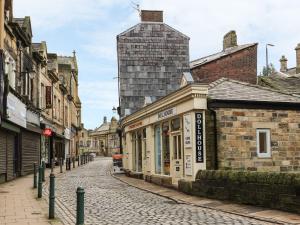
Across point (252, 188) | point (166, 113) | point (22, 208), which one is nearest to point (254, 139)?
point (166, 113)

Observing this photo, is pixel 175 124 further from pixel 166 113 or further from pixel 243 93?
pixel 243 93

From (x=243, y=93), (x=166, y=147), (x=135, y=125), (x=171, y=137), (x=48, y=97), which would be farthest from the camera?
(x=48, y=97)

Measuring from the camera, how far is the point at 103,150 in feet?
314

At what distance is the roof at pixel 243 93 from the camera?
16.5 meters

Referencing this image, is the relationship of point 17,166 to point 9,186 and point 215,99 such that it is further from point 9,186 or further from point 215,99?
point 215,99

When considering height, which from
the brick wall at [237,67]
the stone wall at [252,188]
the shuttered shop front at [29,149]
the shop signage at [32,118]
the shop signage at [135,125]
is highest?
the brick wall at [237,67]

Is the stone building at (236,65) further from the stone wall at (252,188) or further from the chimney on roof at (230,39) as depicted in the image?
the stone wall at (252,188)

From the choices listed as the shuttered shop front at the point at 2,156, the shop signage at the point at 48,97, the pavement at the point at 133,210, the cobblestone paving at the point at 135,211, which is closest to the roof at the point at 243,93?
the pavement at the point at 133,210

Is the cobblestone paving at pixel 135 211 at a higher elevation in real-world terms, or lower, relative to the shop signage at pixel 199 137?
lower

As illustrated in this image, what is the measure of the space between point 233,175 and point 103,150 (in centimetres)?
8359

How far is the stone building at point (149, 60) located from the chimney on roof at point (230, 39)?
310 centimetres

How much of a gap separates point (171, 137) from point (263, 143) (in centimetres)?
382

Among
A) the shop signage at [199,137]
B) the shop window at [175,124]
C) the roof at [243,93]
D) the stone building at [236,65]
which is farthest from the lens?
the stone building at [236,65]

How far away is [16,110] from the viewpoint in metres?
21.2
